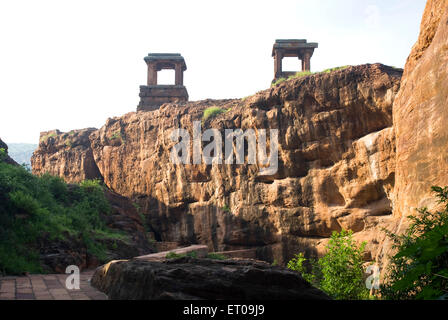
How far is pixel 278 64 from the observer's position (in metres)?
19.8

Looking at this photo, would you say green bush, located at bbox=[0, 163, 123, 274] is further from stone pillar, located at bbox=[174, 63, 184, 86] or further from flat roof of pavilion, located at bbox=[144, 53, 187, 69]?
flat roof of pavilion, located at bbox=[144, 53, 187, 69]

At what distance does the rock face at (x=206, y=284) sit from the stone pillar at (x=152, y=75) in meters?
17.7

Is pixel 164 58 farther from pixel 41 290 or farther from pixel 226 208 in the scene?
pixel 41 290

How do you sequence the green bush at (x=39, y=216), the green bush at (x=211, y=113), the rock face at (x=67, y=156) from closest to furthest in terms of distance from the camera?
the green bush at (x=39, y=216) < the green bush at (x=211, y=113) < the rock face at (x=67, y=156)

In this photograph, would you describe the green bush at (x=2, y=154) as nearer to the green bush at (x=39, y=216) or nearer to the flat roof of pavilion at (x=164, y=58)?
the green bush at (x=39, y=216)

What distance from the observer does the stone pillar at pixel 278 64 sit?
64.3 ft

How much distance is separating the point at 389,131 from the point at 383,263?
7226mm

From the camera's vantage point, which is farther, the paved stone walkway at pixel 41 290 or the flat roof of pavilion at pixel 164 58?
the flat roof of pavilion at pixel 164 58

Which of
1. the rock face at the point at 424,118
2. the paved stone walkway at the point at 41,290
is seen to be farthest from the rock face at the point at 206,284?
the rock face at the point at 424,118

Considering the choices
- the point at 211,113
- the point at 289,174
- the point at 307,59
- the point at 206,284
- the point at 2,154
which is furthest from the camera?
the point at 307,59

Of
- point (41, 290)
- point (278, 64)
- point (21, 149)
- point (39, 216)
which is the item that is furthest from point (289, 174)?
point (21, 149)

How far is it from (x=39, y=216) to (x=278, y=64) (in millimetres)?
14759
